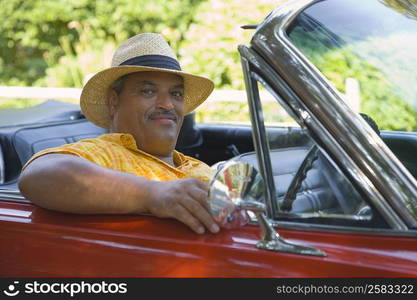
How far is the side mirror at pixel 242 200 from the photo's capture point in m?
1.60

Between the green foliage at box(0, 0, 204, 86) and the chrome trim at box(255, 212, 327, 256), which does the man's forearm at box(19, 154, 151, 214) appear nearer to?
the chrome trim at box(255, 212, 327, 256)

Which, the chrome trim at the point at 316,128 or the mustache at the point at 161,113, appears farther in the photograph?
the mustache at the point at 161,113

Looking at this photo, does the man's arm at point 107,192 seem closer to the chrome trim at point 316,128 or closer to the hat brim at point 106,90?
the chrome trim at point 316,128

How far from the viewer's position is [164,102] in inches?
101

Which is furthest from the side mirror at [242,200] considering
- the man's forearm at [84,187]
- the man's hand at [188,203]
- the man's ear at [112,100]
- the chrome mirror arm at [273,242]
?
the man's ear at [112,100]

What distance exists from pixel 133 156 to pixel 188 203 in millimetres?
638

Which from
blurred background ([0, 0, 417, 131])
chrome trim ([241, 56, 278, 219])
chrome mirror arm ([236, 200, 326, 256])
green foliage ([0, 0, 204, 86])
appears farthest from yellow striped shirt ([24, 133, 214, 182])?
green foliage ([0, 0, 204, 86])

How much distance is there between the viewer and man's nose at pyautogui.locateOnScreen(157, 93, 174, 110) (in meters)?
2.55

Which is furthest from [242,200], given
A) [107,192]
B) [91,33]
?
[91,33]

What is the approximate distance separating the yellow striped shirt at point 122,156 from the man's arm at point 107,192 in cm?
10

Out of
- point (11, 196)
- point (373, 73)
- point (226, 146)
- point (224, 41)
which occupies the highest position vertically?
point (373, 73)

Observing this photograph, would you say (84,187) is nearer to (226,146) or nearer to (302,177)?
(302,177)

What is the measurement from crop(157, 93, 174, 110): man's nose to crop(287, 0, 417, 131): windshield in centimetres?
70

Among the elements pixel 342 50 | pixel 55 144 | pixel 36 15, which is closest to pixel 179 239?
pixel 342 50
